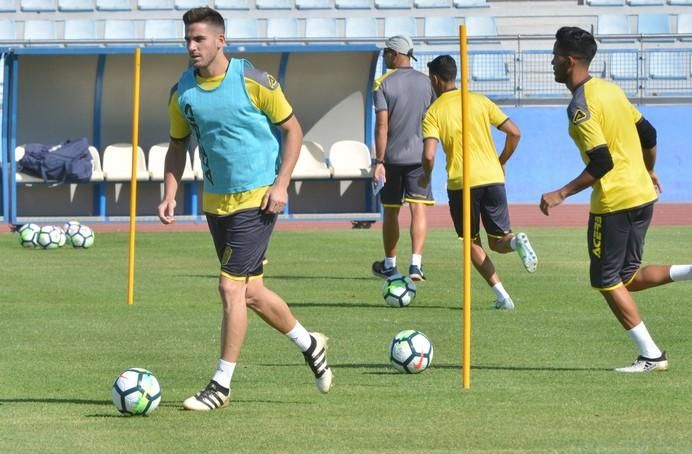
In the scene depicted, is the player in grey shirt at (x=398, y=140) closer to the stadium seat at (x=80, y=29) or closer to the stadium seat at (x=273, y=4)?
the stadium seat at (x=80, y=29)

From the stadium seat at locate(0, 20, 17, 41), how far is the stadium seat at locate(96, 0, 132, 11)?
2.12 meters

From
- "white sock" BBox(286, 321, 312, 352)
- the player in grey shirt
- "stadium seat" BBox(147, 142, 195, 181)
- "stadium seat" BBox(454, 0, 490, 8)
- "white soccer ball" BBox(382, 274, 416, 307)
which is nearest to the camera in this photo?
"white sock" BBox(286, 321, 312, 352)

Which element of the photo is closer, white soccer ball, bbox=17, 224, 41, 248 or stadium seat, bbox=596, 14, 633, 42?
white soccer ball, bbox=17, 224, 41, 248

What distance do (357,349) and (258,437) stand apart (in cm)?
334

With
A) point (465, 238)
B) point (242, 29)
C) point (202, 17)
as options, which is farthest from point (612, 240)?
point (242, 29)

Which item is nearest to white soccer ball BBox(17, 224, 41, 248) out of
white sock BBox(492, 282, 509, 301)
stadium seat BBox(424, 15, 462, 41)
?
white sock BBox(492, 282, 509, 301)

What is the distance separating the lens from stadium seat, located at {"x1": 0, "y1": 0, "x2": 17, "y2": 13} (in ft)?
111

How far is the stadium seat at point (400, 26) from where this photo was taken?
33.1m

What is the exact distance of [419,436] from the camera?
6.53 metres

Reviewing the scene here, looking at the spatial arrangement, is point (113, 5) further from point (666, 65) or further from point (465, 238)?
point (465, 238)

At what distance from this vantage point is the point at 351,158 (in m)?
24.4

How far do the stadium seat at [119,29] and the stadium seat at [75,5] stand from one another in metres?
1.00

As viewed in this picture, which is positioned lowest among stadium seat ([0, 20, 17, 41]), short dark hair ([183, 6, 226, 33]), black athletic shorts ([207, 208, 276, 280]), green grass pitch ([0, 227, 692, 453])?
green grass pitch ([0, 227, 692, 453])

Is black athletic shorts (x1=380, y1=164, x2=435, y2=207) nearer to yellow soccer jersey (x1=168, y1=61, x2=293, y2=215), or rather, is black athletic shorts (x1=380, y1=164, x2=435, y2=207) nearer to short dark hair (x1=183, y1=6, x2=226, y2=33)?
yellow soccer jersey (x1=168, y1=61, x2=293, y2=215)
